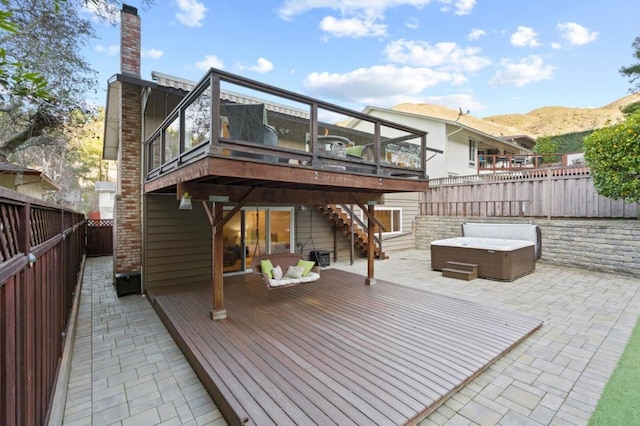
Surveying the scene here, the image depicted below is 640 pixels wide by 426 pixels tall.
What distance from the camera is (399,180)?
212 inches

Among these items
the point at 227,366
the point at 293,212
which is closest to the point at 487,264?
the point at 293,212

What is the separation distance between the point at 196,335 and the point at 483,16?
55.6 ft

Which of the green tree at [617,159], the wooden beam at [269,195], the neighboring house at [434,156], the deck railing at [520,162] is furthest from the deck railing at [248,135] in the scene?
the deck railing at [520,162]

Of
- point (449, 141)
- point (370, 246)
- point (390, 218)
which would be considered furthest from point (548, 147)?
point (370, 246)

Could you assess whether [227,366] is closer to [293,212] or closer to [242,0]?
[293,212]

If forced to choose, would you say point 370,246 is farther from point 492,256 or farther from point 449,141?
point 449,141

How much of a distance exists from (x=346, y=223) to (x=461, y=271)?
3571 mm

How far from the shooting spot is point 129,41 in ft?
21.0

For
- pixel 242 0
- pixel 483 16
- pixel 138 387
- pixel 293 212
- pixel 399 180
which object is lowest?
pixel 138 387

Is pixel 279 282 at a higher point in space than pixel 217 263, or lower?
lower

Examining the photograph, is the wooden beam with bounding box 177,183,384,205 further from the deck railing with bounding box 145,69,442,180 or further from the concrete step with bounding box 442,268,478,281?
the concrete step with bounding box 442,268,478,281

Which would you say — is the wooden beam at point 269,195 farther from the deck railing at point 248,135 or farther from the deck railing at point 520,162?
the deck railing at point 520,162

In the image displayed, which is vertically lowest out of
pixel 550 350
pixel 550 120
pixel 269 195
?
pixel 550 350

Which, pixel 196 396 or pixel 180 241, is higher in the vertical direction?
pixel 180 241
